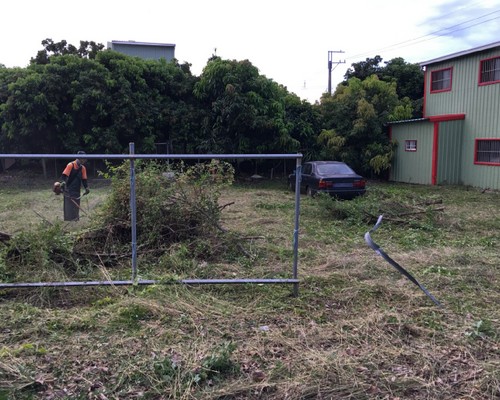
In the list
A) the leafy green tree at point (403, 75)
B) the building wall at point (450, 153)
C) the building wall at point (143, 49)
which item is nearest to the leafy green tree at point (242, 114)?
the building wall at point (450, 153)

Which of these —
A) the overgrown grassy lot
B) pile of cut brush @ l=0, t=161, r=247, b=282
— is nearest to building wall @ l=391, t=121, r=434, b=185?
the overgrown grassy lot

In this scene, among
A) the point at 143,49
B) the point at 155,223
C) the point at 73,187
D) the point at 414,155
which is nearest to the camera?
the point at 155,223

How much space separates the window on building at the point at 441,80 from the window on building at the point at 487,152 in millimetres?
3206

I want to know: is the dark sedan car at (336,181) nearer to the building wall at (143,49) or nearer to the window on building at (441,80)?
the window on building at (441,80)

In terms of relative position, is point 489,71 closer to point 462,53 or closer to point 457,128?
point 462,53

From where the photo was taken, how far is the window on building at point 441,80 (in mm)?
19984

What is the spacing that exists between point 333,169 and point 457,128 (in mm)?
7742

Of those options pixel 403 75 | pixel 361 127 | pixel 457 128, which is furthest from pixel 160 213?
pixel 403 75

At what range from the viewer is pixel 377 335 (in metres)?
4.25

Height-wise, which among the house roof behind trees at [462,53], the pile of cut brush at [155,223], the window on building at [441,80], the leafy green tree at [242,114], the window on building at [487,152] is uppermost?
the house roof behind trees at [462,53]

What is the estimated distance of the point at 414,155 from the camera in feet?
66.7

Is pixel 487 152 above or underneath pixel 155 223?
above

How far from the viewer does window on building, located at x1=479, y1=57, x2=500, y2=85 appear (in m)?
17.2

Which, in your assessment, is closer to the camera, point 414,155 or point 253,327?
point 253,327
